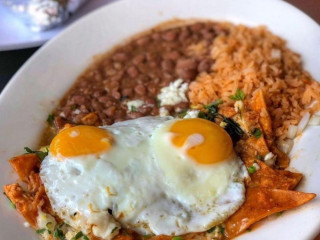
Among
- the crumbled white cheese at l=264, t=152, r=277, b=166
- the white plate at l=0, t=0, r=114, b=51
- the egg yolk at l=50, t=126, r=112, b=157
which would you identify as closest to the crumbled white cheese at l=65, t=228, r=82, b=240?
the egg yolk at l=50, t=126, r=112, b=157

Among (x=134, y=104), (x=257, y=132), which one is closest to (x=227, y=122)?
(x=257, y=132)

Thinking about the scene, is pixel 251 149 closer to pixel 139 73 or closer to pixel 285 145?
pixel 285 145

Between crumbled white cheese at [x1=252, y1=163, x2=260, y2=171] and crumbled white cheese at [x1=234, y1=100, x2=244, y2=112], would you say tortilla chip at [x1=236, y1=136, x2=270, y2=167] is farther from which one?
crumbled white cheese at [x1=234, y1=100, x2=244, y2=112]

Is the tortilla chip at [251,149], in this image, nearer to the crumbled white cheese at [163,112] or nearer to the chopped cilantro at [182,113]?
the chopped cilantro at [182,113]

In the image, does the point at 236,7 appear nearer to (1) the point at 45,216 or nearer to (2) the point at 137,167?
(2) the point at 137,167

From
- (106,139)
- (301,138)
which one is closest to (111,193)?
(106,139)

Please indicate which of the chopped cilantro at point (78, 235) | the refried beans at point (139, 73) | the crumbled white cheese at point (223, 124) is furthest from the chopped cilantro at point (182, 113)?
the chopped cilantro at point (78, 235)

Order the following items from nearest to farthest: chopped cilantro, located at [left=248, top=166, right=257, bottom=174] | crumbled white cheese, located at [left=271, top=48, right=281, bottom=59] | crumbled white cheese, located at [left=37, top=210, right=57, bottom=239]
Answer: crumbled white cheese, located at [left=37, top=210, right=57, bottom=239]
chopped cilantro, located at [left=248, top=166, right=257, bottom=174]
crumbled white cheese, located at [left=271, top=48, right=281, bottom=59]
